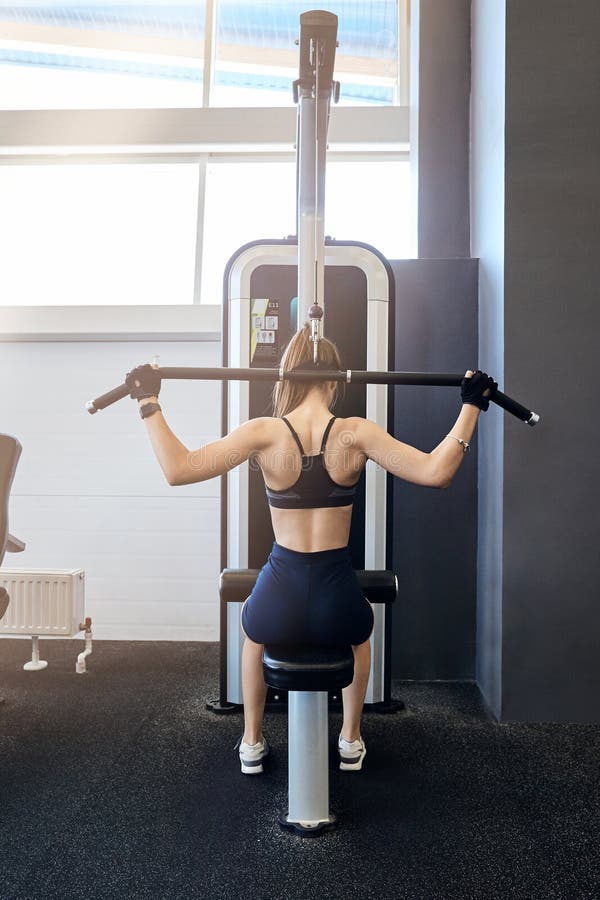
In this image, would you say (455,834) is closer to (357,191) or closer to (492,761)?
(492,761)

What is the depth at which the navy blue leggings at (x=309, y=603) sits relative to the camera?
1959 mm

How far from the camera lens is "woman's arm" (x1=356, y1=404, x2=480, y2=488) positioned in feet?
6.19

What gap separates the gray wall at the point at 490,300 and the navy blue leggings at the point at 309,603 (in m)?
1.15

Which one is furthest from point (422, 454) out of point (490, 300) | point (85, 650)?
point (85, 650)

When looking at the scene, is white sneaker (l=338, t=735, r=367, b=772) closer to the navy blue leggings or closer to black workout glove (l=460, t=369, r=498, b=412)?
the navy blue leggings

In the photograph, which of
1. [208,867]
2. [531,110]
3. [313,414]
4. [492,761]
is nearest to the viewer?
[208,867]

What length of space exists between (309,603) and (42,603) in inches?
85.2

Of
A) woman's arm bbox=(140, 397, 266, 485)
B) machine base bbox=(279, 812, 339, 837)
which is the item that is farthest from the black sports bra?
machine base bbox=(279, 812, 339, 837)

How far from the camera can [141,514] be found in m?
4.16

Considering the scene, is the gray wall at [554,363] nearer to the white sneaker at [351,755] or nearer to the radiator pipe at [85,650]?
the white sneaker at [351,755]

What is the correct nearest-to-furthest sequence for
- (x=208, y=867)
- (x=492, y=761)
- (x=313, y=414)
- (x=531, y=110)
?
(x=208, y=867) → (x=313, y=414) → (x=492, y=761) → (x=531, y=110)

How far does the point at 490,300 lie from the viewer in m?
3.13

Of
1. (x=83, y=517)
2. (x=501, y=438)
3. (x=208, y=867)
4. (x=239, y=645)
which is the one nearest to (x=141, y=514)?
(x=83, y=517)

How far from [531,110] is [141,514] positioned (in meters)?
2.90
